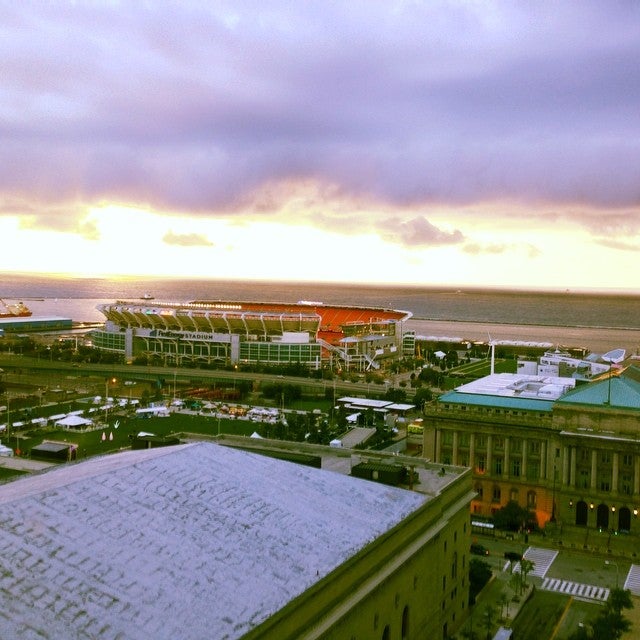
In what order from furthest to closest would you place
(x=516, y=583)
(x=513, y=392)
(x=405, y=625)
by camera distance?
(x=513, y=392) < (x=516, y=583) < (x=405, y=625)

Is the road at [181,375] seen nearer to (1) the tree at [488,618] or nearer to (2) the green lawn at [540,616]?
(2) the green lawn at [540,616]

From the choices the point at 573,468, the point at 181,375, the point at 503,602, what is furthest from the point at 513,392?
the point at 181,375

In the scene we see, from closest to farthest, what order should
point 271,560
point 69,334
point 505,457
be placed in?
point 271,560 < point 505,457 < point 69,334

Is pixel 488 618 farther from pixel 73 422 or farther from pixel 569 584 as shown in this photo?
pixel 73 422

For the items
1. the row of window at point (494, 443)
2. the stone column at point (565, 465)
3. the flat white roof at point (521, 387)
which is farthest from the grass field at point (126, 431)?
the stone column at point (565, 465)

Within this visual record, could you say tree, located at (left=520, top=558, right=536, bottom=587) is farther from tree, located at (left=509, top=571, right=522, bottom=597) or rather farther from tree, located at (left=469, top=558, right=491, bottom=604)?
tree, located at (left=469, top=558, right=491, bottom=604)

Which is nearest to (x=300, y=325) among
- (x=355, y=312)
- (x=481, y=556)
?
(x=355, y=312)

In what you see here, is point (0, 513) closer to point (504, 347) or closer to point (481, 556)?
point (481, 556)
